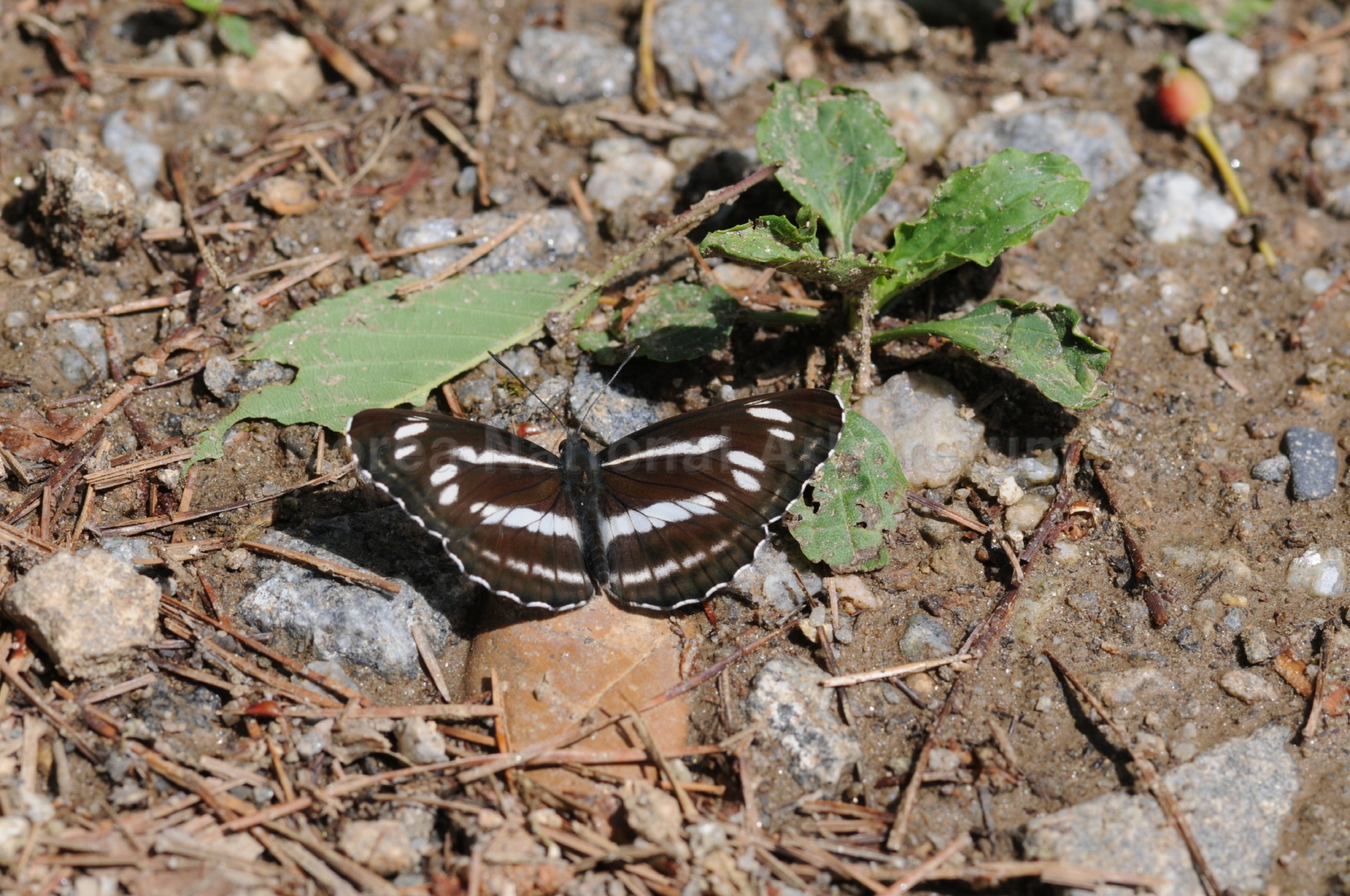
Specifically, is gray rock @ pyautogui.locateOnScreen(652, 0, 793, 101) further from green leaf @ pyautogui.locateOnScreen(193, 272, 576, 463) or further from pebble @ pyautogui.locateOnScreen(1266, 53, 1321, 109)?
pebble @ pyautogui.locateOnScreen(1266, 53, 1321, 109)

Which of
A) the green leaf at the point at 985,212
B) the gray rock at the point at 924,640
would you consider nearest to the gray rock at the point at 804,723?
the gray rock at the point at 924,640

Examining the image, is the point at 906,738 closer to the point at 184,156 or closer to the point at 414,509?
the point at 414,509

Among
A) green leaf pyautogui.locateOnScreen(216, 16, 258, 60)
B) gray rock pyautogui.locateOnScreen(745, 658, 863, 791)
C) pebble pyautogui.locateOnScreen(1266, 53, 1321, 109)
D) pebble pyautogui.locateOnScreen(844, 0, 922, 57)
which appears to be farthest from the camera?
pebble pyautogui.locateOnScreen(1266, 53, 1321, 109)

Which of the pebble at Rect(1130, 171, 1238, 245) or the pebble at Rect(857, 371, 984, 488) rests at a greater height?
the pebble at Rect(1130, 171, 1238, 245)

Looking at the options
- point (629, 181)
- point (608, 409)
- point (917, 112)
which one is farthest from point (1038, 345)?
point (629, 181)

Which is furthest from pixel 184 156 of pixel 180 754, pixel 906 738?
pixel 906 738

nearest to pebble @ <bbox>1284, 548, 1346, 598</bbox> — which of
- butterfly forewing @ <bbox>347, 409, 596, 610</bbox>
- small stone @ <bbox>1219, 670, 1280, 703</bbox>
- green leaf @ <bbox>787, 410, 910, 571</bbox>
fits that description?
small stone @ <bbox>1219, 670, 1280, 703</bbox>
